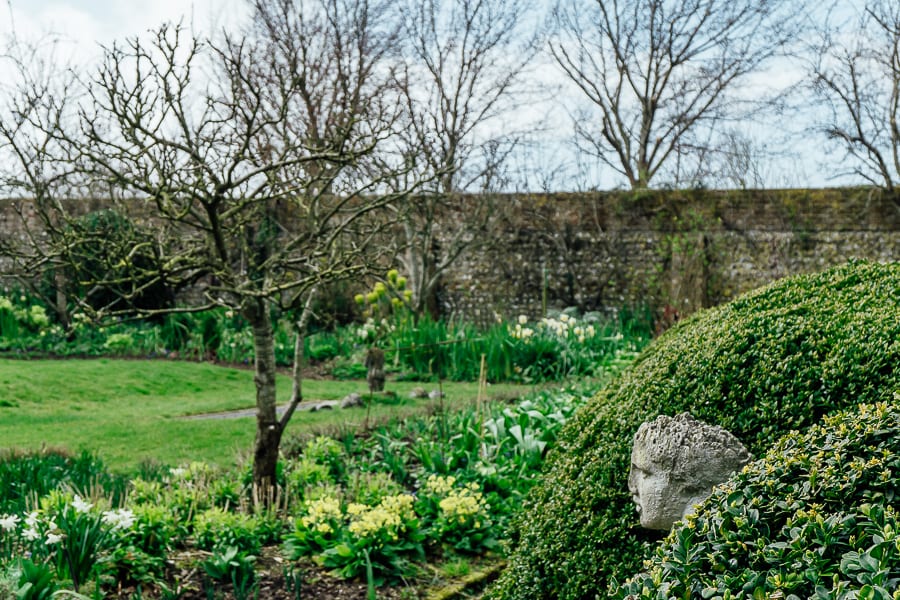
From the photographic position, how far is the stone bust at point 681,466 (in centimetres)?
264

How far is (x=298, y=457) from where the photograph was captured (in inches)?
222

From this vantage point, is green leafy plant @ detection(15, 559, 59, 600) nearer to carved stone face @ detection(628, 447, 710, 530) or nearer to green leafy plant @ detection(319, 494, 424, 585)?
green leafy plant @ detection(319, 494, 424, 585)

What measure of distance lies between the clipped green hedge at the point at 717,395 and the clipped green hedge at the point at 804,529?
65 cm

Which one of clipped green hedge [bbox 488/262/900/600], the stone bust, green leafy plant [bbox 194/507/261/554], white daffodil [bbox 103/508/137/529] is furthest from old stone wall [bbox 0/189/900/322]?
white daffodil [bbox 103/508/137/529]

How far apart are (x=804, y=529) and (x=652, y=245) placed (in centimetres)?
1251

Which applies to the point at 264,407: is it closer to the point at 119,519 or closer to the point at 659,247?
the point at 119,519

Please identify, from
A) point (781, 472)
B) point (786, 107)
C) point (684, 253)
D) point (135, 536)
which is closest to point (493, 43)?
point (684, 253)

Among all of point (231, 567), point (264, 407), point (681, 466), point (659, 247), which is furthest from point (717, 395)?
point (659, 247)

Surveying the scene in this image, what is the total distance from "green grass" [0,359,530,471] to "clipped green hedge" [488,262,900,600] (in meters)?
3.13

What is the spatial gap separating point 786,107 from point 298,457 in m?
14.2

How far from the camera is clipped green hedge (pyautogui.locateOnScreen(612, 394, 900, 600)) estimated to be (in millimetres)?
1483

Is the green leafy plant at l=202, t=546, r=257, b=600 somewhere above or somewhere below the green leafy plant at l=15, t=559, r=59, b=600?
below

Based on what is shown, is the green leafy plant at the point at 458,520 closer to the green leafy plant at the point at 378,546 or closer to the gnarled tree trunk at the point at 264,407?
the green leafy plant at the point at 378,546

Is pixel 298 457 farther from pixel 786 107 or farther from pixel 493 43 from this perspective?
pixel 786 107
